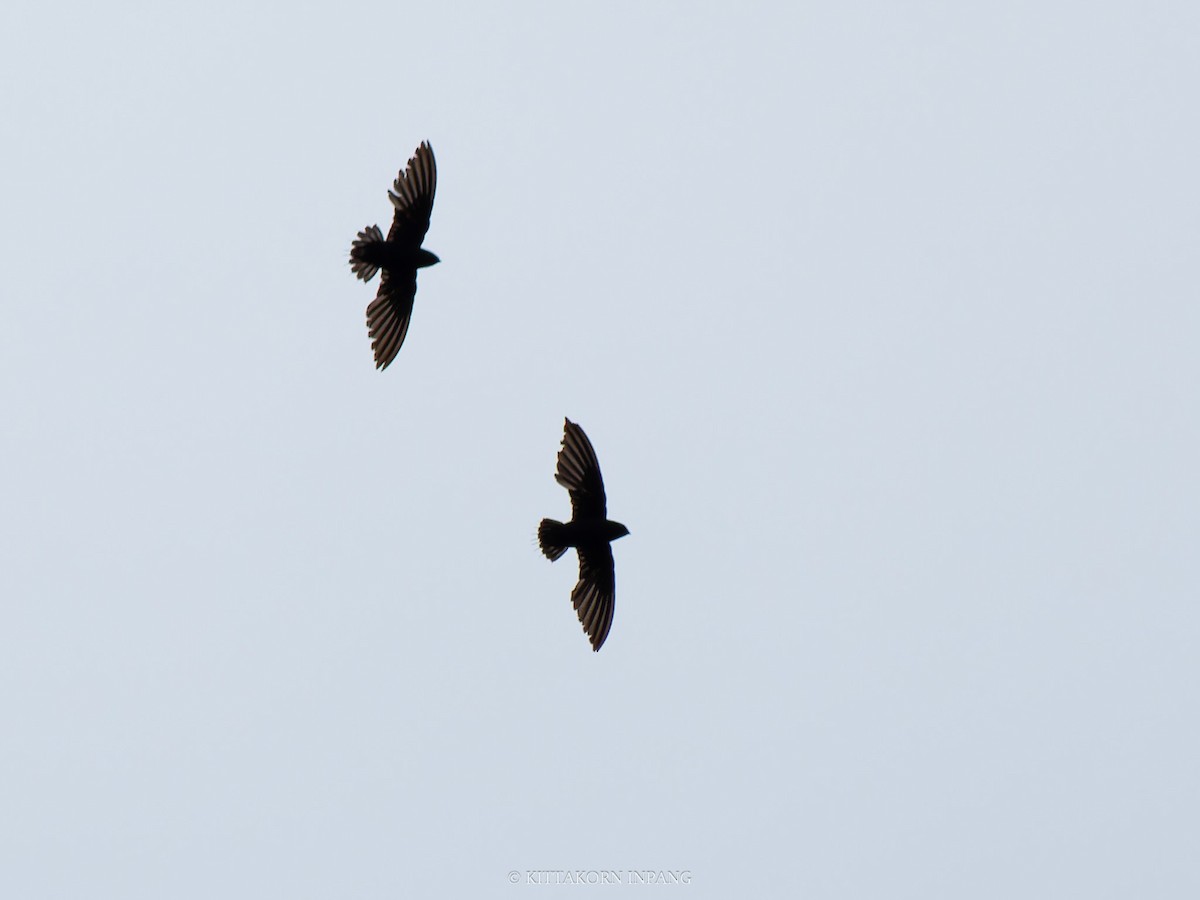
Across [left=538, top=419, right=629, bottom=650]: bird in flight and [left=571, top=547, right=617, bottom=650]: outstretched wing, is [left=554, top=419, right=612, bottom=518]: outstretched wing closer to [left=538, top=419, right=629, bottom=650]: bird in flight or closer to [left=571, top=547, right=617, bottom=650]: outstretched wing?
[left=538, top=419, right=629, bottom=650]: bird in flight

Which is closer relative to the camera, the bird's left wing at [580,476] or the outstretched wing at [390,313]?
the bird's left wing at [580,476]

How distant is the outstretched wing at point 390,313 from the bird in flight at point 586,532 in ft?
8.55

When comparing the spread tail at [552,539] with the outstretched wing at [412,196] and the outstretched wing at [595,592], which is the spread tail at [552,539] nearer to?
the outstretched wing at [595,592]

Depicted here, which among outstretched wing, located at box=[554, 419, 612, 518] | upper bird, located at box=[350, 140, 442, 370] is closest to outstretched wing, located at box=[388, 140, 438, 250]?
upper bird, located at box=[350, 140, 442, 370]

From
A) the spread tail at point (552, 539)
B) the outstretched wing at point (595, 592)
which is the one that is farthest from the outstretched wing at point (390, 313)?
the outstretched wing at point (595, 592)

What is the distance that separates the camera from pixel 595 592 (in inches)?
1008

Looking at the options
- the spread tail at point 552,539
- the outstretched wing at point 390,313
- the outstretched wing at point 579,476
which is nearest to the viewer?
the spread tail at point 552,539

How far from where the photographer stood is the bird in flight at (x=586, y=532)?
25.1 meters

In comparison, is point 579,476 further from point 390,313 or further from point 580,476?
point 390,313

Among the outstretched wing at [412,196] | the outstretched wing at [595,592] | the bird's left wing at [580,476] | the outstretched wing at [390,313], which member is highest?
the outstretched wing at [412,196]

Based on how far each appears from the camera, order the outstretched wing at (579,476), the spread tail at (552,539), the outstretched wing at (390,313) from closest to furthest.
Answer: the spread tail at (552,539) → the outstretched wing at (579,476) → the outstretched wing at (390,313)

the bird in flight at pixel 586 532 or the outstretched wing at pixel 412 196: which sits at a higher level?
the outstretched wing at pixel 412 196

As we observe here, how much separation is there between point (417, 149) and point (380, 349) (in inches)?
102

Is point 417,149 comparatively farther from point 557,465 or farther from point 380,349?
point 557,465
